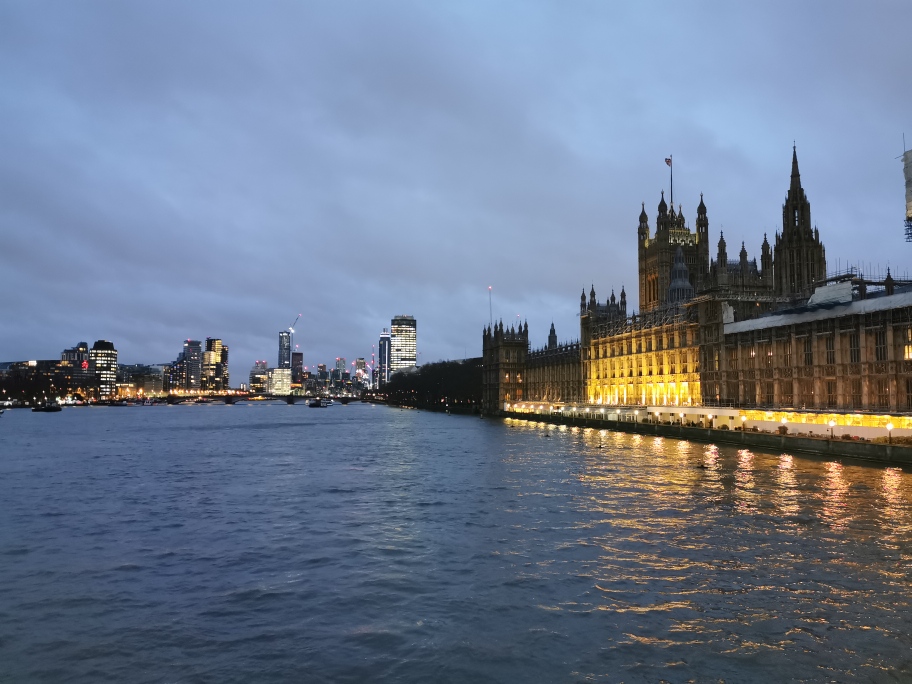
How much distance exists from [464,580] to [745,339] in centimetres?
8388

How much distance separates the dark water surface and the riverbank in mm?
7867

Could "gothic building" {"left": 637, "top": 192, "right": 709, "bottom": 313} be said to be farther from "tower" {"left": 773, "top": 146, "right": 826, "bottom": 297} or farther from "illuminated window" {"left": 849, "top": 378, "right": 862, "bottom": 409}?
"illuminated window" {"left": 849, "top": 378, "right": 862, "bottom": 409}

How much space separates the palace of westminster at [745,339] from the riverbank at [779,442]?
6.30 m

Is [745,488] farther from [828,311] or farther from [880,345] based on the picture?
[828,311]

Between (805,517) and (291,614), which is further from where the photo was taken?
(805,517)

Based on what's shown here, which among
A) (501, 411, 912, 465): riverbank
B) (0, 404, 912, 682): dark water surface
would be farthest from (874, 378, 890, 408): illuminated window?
(0, 404, 912, 682): dark water surface

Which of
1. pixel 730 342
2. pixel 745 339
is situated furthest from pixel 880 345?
pixel 730 342

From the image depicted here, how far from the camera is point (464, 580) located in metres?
26.9

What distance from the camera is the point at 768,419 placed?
87.2 meters

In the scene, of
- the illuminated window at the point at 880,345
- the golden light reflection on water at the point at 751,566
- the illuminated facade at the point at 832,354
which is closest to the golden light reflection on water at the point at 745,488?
the golden light reflection on water at the point at 751,566

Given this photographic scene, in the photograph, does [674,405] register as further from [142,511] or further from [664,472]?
[142,511]

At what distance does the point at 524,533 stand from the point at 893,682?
19502mm

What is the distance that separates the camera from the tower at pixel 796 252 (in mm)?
151375

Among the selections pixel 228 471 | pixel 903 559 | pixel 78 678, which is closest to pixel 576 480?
pixel 903 559
